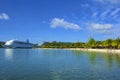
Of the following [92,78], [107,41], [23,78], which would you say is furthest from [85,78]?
[107,41]

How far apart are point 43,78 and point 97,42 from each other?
159262 mm

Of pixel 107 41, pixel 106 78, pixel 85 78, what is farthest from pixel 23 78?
pixel 107 41

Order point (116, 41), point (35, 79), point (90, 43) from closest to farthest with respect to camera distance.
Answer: point (35, 79) → point (116, 41) → point (90, 43)

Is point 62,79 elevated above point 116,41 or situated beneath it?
situated beneath

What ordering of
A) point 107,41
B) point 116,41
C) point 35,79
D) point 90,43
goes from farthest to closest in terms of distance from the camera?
point 90,43 < point 107,41 < point 116,41 < point 35,79

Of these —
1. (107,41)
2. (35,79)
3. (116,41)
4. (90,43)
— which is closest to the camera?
(35,79)

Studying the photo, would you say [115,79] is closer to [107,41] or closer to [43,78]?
[43,78]

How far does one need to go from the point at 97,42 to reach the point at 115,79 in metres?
158

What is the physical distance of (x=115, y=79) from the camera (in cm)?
2816

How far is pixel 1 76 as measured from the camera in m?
29.2

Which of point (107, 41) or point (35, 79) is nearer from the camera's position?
point (35, 79)

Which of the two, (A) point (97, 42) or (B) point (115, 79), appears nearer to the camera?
(B) point (115, 79)

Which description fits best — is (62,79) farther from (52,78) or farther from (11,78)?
(11,78)

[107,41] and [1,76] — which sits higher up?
[107,41]
